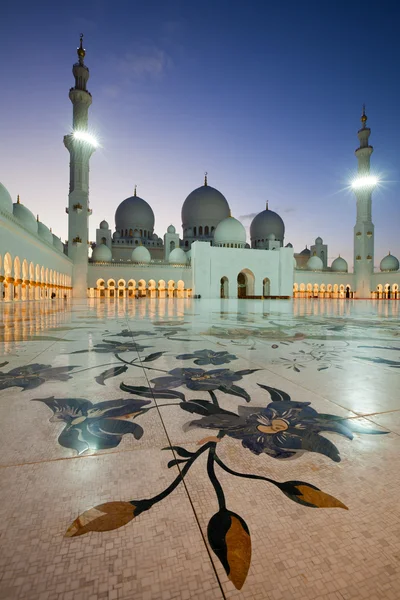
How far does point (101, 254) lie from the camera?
2856cm

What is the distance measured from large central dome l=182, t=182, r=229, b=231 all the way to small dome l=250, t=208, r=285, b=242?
16.3 ft

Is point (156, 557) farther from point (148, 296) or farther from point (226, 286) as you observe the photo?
point (148, 296)

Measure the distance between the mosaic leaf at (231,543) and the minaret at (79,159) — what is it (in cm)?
2643

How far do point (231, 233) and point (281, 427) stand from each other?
1104 inches

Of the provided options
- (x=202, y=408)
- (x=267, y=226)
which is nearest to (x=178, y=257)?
(x=267, y=226)

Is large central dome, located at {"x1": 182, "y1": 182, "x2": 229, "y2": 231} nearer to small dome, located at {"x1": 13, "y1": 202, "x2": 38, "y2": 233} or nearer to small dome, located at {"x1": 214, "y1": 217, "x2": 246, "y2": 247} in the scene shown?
small dome, located at {"x1": 214, "y1": 217, "x2": 246, "y2": 247}

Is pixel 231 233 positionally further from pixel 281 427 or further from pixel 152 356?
pixel 281 427

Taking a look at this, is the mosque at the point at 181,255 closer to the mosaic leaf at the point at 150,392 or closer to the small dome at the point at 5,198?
the small dome at the point at 5,198

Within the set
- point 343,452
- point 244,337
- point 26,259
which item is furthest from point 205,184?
point 343,452

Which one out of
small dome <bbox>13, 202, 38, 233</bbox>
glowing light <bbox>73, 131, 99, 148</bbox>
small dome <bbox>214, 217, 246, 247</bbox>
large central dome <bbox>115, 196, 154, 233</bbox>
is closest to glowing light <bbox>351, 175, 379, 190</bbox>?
small dome <bbox>214, 217, 246, 247</bbox>

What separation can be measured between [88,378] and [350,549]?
1.41 meters

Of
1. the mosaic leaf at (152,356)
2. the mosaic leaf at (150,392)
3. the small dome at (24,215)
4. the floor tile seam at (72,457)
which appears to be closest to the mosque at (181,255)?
the small dome at (24,215)

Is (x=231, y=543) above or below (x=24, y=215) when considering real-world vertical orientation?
below

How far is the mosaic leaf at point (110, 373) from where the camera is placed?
1635 mm
